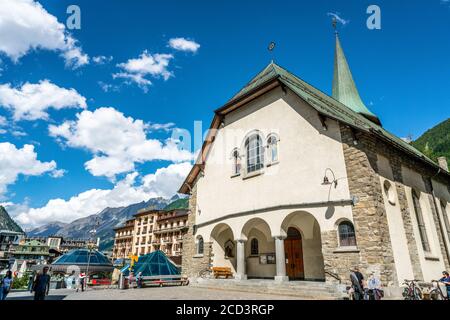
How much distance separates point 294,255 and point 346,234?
464cm

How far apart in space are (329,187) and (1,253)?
401ft

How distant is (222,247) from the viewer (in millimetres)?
18156

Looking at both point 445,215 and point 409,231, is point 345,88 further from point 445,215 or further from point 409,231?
point 409,231

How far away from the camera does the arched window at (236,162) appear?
677 inches

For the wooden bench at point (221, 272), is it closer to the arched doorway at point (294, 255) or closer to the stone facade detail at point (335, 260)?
the arched doorway at point (294, 255)

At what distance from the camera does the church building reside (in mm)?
11391

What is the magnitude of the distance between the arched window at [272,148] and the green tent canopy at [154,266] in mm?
11994

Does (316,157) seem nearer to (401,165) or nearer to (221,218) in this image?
(401,165)

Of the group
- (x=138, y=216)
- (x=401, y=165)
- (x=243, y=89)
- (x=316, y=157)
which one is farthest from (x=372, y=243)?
(x=138, y=216)

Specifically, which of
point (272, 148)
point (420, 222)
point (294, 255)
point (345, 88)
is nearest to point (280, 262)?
point (294, 255)

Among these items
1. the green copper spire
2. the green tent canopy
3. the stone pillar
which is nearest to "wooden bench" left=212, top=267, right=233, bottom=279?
the stone pillar

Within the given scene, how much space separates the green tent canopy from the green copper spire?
20315 mm

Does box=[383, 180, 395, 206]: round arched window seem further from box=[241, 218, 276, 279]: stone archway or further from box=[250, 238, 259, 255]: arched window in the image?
box=[250, 238, 259, 255]: arched window
